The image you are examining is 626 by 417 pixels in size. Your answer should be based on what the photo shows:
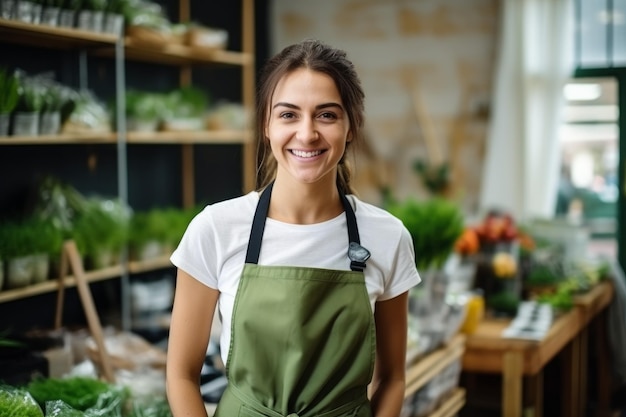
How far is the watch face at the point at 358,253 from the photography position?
1.59 meters

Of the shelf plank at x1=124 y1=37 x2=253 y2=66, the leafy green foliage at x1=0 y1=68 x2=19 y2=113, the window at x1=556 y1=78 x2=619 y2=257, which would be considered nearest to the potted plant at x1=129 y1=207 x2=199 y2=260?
the shelf plank at x1=124 y1=37 x2=253 y2=66

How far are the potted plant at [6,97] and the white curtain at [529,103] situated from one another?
11.6 feet

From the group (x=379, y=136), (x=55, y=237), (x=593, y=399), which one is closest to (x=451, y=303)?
(x=55, y=237)

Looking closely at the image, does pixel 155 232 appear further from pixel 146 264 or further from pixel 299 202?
pixel 299 202

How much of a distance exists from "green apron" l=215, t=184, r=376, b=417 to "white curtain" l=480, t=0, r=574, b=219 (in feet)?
14.4

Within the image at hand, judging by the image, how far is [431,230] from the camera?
130 inches

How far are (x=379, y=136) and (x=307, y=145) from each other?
483 centimetres

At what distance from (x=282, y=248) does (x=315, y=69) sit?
34 centimetres

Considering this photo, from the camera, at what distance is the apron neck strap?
1.57 meters

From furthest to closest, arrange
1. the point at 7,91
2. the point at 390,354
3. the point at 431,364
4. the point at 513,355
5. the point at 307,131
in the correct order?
the point at 513,355
the point at 7,91
the point at 431,364
the point at 390,354
the point at 307,131

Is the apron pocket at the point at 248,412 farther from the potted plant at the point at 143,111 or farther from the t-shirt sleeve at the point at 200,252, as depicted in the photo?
the potted plant at the point at 143,111

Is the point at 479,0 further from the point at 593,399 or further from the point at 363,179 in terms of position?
the point at 593,399

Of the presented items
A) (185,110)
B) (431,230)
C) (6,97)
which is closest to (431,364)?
(431,230)

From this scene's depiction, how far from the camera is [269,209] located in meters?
1.62
